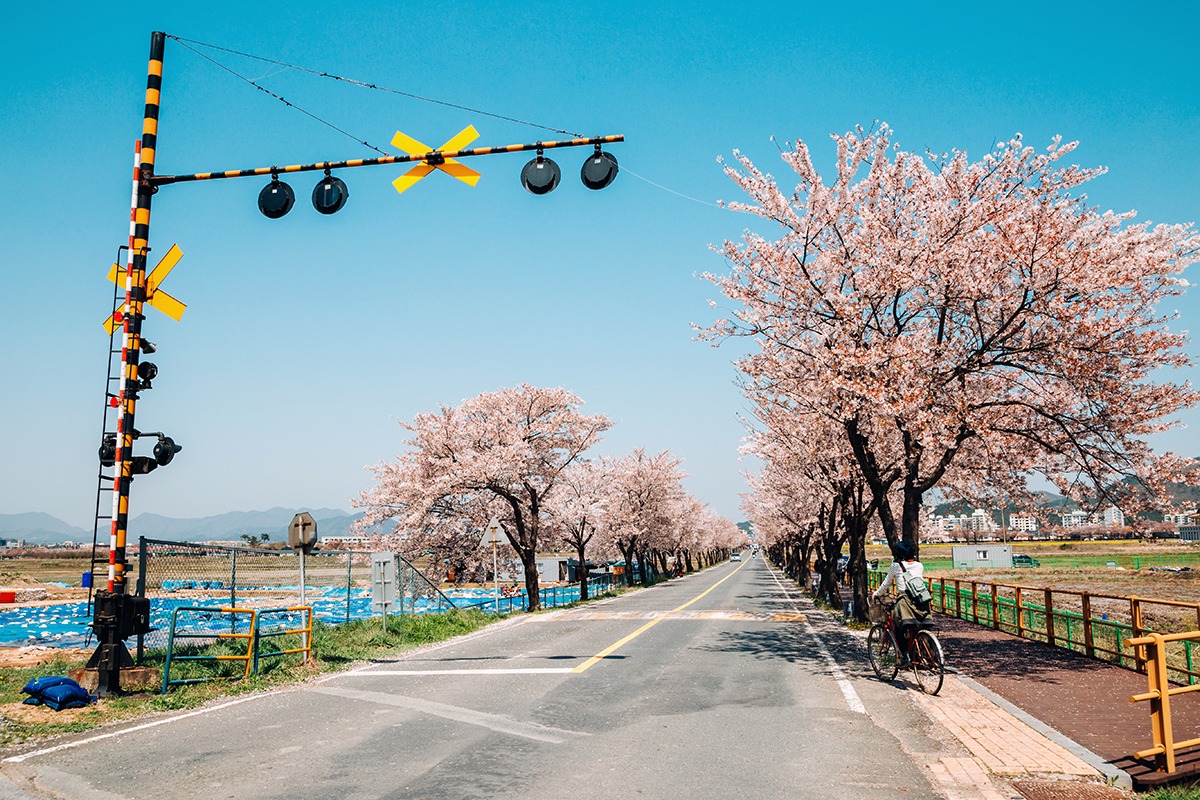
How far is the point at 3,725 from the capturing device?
30.0 feet

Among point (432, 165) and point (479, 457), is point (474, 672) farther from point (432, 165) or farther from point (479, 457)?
point (479, 457)

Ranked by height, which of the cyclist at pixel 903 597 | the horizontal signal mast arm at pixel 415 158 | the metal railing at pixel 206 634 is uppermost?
the horizontal signal mast arm at pixel 415 158

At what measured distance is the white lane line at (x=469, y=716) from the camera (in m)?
8.55

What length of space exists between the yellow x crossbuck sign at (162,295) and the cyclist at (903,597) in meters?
10.8

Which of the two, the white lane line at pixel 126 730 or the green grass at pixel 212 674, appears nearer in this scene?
the white lane line at pixel 126 730

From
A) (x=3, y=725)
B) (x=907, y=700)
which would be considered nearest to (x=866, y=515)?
(x=907, y=700)

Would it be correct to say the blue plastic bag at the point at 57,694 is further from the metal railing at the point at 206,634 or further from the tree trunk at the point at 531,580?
the tree trunk at the point at 531,580

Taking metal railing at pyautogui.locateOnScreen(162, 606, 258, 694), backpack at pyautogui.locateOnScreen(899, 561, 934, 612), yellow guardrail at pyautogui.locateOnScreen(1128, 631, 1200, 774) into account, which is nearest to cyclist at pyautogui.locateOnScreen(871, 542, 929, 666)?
backpack at pyautogui.locateOnScreen(899, 561, 934, 612)

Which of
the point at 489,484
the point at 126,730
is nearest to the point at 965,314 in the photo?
the point at 126,730

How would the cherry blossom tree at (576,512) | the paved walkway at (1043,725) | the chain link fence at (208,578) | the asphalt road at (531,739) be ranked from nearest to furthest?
the asphalt road at (531,739)
the paved walkway at (1043,725)
the chain link fence at (208,578)
the cherry blossom tree at (576,512)

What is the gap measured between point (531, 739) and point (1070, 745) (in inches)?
208

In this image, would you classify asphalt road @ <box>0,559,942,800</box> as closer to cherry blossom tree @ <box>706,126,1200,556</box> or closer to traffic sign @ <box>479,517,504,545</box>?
cherry blossom tree @ <box>706,126,1200,556</box>

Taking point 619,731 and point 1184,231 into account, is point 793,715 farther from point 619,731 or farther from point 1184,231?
point 1184,231

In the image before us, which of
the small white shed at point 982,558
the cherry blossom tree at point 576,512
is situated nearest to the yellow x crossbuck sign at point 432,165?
the cherry blossom tree at point 576,512
